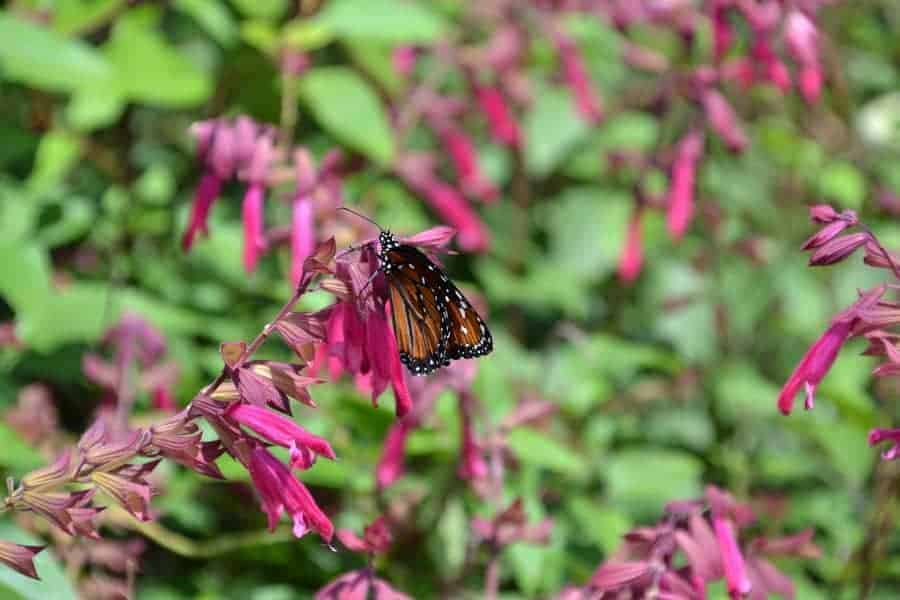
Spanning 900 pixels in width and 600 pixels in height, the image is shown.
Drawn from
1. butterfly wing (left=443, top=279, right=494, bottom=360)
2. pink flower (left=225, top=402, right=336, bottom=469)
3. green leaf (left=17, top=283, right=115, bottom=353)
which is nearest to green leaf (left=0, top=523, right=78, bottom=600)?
pink flower (left=225, top=402, right=336, bottom=469)

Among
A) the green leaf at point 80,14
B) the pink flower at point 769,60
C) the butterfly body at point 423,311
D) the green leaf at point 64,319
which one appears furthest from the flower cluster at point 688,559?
the green leaf at point 80,14


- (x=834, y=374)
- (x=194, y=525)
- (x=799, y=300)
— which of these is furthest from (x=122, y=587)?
(x=799, y=300)

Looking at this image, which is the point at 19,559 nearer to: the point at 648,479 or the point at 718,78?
the point at 648,479

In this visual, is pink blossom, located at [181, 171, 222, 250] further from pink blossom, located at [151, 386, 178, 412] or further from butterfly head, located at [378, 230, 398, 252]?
butterfly head, located at [378, 230, 398, 252]

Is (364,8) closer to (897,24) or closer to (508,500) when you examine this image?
(508,500)

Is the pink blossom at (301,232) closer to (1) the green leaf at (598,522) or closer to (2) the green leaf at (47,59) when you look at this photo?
(2) the green leaf at (47,59)

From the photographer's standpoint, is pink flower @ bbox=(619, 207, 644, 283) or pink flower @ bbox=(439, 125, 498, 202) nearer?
pink flower @ bbox=(619, 207, 644, 283)
